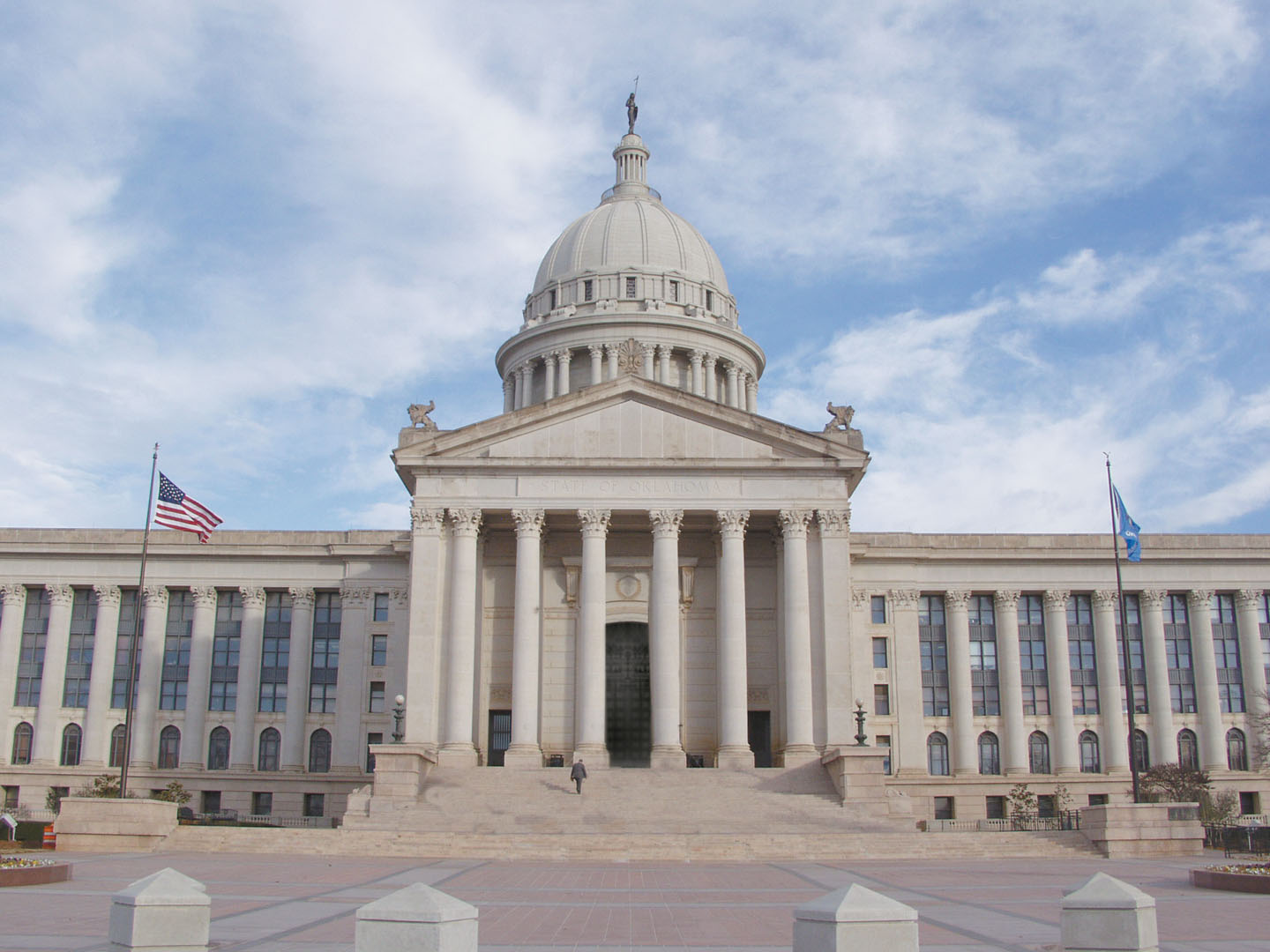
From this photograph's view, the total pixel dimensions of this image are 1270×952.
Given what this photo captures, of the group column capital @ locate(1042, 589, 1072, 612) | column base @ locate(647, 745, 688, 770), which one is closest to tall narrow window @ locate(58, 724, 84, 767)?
column base @ locate(647, 745, 688, 770)

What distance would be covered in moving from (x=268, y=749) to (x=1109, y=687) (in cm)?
4228

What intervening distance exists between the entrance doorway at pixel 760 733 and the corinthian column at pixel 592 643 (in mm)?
8063

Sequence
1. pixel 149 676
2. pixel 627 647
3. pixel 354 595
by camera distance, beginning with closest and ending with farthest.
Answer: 1. pixel 627 647
2. pixel 149 676
3. pixel 354 595

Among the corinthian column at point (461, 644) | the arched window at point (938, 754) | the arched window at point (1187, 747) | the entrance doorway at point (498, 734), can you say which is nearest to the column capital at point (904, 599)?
the arched window at point (938, 754)

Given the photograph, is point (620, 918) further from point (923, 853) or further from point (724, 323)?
point (724, 323)

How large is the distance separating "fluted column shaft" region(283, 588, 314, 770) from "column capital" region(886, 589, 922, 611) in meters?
29.6

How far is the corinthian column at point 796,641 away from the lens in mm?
49094

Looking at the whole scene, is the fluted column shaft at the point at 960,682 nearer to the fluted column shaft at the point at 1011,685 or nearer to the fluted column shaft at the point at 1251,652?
the fluted column shaft at the point at 1011,685

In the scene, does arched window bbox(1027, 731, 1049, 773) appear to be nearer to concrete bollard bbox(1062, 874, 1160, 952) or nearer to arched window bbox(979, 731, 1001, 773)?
arched window bbox(979, 731, 1001, 773)

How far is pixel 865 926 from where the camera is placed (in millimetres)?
10805

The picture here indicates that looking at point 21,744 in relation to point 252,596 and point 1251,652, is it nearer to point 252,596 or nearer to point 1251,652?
point 252,596

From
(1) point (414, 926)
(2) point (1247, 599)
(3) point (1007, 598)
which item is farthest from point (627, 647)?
(1) point (414, 926)

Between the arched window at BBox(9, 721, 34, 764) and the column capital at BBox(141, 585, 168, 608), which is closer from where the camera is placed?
the arched window at BBox(9, 721, 34, 764)

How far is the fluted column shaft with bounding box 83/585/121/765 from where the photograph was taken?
62.0 m
